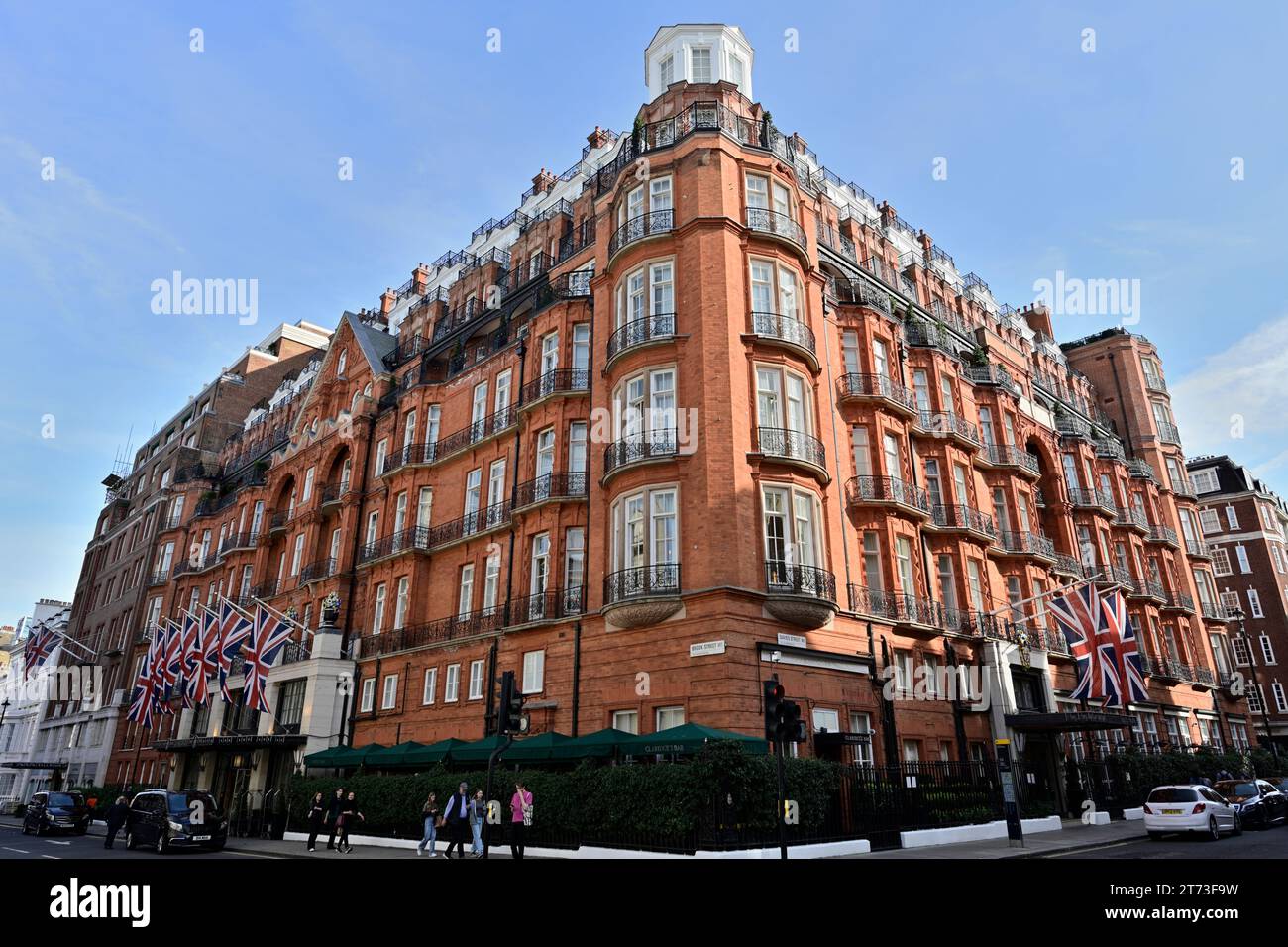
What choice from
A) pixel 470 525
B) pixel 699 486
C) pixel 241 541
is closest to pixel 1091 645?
pixel 699 486

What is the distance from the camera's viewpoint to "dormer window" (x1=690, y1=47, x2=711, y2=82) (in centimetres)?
3244

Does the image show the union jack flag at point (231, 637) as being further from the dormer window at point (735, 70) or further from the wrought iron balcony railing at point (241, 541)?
the dormer window at point (735, 70)

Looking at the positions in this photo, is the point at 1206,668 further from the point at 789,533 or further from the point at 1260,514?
the point at 789,533

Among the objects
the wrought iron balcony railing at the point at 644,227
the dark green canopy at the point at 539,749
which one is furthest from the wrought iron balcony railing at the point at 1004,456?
the dark green canopy at the point at 539,749

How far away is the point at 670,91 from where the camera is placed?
32.1 m

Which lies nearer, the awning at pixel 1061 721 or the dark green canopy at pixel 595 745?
the dark green canopy at pixel 595 745

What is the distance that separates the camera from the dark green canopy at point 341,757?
99.0ft

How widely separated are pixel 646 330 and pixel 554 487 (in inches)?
273

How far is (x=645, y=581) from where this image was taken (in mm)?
24125

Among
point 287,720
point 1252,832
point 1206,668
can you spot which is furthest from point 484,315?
point 1206,668

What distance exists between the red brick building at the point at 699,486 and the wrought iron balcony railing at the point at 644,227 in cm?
13

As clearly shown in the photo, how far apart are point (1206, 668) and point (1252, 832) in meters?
30.4

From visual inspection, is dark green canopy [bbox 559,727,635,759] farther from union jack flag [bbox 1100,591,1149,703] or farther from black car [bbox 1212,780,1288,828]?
black car [bbox 1212,780,1288,828]
